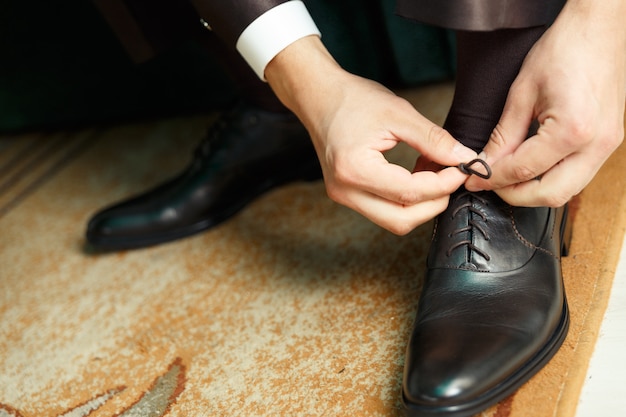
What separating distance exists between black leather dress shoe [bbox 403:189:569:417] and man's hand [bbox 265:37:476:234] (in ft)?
0.18

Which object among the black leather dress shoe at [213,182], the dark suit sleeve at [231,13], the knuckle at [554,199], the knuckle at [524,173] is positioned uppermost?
the dark suit sleeve at [231,13]

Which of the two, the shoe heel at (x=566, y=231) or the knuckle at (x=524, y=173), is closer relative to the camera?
the knuckle at (x=524, y=173)

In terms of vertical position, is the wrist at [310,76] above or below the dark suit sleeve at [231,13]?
below

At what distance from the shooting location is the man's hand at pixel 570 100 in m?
0.62

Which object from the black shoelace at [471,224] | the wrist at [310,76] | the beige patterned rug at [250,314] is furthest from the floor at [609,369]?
the wrist at [310,76]

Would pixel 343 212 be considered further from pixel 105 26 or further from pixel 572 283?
pixel 105 26

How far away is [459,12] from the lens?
64 cm

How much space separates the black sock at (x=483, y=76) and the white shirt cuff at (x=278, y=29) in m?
0.18

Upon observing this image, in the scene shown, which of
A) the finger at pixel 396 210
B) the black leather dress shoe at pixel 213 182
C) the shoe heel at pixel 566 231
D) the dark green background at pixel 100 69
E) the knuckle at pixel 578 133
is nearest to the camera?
the knuckle at pixel 578 133

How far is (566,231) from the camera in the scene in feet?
2.77

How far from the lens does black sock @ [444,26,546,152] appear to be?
71 centimetres

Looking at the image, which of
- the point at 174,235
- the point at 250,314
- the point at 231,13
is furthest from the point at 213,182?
the point at 231,13

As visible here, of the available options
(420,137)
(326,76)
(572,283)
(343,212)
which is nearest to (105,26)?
(343,212)

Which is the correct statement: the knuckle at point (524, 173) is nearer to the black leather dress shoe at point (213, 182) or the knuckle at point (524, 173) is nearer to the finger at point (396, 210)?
the finger at point (396, 210)
